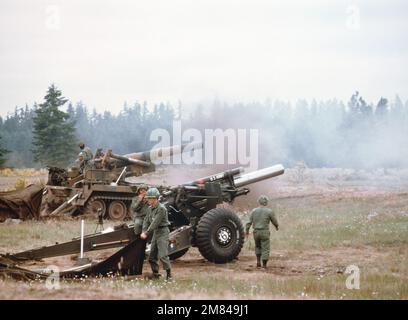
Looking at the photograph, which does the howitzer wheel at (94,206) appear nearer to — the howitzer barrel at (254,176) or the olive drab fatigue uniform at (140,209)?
the howitzer barrel at (254,176)

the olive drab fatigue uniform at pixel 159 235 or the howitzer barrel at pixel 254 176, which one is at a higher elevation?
the howitzer barrel at pixel 254 176

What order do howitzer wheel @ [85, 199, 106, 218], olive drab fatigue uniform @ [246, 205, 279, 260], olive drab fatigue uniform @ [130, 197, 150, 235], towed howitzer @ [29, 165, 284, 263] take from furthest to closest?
1. howitzer wheel @ [85, 199, 106, 218]
2. olive drab fatigue uniform @ [246, 205, 279, 260]
3. olive drab fatigue uniform @ [130, 197, 150, 235]
4. towed howitzer @ [29, 165, 284, 263]

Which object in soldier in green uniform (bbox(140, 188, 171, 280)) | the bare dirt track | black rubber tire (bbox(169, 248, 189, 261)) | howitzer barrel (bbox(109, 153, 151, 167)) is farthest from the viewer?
howitzer barrel (bbox(109, 153, 151, 167))

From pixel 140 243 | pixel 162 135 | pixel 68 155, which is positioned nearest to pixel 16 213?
pixel 140 243

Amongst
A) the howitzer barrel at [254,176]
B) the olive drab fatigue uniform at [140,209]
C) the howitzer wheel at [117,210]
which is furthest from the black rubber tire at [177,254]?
the howitzer wheel at [117,210]

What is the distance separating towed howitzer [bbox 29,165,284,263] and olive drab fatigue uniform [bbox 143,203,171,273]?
1215 mm

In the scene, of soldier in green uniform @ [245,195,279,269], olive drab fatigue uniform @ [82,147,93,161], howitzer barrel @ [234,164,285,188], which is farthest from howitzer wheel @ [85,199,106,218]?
soldier in green uniform @ [245,195,279,269]

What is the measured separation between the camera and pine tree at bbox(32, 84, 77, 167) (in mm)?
47562

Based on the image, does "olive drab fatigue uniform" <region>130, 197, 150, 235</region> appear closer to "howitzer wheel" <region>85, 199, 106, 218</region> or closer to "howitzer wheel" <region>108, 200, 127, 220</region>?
"howitzer wheel" <region>85, 199, 106, 218</region>

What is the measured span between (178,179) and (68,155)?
516 inches

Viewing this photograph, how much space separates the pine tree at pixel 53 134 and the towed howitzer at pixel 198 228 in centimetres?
3344

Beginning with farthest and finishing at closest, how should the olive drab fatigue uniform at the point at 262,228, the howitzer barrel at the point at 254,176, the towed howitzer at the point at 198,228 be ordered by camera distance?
the howitzer barrel at the point at 254,176 < the olive drab fatigue uniform at the point at 262,228 < the towed howitzer at the point at 198,228

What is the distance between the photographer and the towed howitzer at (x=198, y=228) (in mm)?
13148

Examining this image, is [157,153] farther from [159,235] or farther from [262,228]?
[159,235]
